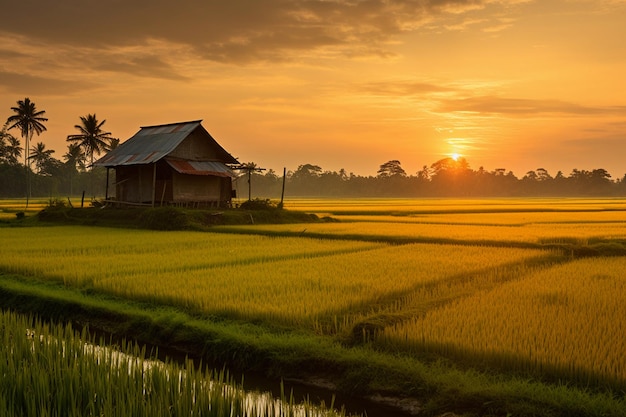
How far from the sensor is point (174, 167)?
25.6 m

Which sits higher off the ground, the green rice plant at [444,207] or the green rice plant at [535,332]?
the green rice plant at [444,207]

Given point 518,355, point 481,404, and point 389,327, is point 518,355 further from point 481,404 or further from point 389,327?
point 389,327

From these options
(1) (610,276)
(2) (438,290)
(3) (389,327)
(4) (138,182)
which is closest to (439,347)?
(3) (389,327)

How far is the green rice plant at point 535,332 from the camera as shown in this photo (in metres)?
5.17

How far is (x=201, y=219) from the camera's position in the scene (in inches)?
939

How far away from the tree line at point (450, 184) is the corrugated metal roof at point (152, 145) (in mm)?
72709

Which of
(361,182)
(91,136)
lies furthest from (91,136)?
(361,182)

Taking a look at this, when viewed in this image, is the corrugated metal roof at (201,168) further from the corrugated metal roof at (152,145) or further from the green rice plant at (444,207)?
the green rice plant at (444,207)

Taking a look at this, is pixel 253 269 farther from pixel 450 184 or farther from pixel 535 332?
pixel 450 184

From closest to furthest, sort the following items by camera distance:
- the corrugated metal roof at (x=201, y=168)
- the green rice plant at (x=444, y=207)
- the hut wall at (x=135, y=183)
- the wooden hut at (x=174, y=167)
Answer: the corrugated metal roof at (x=201, y=168) → the wooden hut at (x=174, y=167) → the hut wall at (x=135, y=183) → the green rice plant at (x=444, y=207)

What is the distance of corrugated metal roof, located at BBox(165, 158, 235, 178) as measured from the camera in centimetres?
2602

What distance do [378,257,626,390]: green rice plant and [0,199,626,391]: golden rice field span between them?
1 cm

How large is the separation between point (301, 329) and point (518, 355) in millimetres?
2638

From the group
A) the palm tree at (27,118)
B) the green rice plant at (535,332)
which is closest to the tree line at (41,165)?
the palm tree at (27,118)
